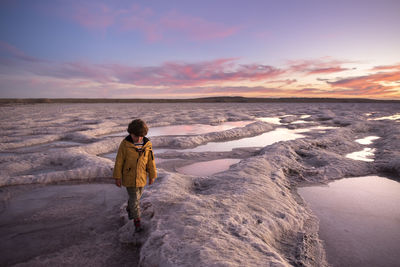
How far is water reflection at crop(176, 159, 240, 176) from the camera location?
5266 millimetres

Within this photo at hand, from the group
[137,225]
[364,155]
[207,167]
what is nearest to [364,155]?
[364,155]

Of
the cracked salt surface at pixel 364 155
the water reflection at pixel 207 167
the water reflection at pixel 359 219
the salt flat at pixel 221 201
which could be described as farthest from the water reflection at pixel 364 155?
the water reflection at pixel 207 167

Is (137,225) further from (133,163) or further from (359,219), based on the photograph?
(359,219)

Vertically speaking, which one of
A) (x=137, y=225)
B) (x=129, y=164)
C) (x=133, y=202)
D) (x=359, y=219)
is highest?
(x=129, y=164)

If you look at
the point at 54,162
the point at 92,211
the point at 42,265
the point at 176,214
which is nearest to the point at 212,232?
the point at 176,214

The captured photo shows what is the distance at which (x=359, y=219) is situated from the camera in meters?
3.18

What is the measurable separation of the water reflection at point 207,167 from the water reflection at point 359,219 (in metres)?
1.99

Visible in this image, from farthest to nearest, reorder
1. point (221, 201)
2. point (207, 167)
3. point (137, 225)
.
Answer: point (207, 167)
point (221, 201)
point (137, 225)

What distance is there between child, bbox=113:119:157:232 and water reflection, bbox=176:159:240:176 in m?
2.56

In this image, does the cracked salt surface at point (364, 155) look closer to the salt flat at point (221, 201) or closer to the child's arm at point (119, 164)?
the salt flat at point (221, 201)

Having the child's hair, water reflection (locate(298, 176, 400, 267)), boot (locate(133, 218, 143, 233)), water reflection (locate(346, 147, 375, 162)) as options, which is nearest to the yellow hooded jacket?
the child's hair

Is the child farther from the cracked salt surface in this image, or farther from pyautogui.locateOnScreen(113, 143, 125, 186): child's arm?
the cracked salt surface

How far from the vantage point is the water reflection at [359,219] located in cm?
244

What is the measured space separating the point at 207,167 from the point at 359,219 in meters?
3.32
